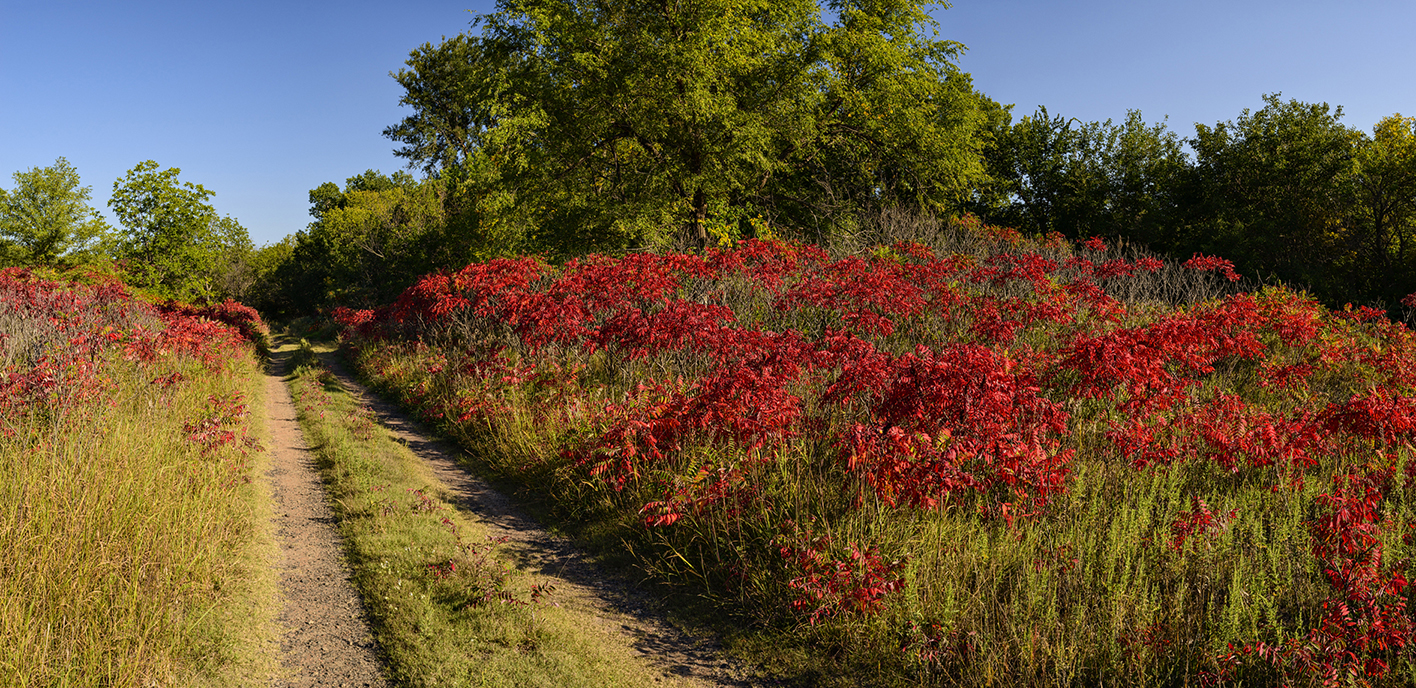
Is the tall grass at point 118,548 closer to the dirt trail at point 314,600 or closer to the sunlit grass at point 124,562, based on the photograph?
the sunlit grass at point 124,562

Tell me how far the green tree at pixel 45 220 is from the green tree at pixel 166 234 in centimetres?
2755

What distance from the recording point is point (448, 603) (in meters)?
4.67

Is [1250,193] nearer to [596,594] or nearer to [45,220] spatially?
[596,594]

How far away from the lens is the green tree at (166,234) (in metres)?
16.9

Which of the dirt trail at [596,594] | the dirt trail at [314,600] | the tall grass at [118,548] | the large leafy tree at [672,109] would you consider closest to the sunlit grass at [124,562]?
the tall grass at [118,548]

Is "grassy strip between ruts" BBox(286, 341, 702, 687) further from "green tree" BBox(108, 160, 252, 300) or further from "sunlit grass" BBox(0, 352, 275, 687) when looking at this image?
"green tree" BBox(108, 160, 252, 300)

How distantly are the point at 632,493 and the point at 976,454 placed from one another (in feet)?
9.70

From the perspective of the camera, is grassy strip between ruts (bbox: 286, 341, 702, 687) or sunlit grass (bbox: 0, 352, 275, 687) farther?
grassy strip between ruts (bbox: 286, 341, 702, 687)

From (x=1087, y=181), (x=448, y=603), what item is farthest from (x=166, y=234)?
(x=1087, y=181)

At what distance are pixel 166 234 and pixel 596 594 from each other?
18.8 m

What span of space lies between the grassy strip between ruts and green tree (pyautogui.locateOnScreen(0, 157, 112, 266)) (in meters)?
44.3

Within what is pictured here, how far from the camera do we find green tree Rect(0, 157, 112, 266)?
127ft

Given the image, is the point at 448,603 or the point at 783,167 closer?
the point at 448,603

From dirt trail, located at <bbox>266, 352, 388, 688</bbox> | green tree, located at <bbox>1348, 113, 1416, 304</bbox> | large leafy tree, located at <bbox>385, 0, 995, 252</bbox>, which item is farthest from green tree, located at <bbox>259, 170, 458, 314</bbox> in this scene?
green tree, located at <bbox>1348, 113, 1416, 304</bbox>
